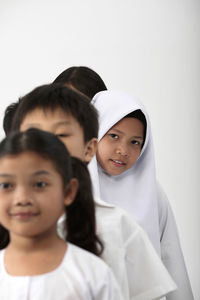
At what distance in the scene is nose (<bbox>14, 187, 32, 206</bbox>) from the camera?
60.4 inches

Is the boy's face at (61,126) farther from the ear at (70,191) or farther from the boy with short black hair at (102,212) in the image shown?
the ear at (70,191)

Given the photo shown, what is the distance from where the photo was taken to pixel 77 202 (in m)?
1.74

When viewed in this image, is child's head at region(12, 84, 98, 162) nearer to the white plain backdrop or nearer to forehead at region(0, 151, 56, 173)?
forehead at region(0, 151, 56, 173)

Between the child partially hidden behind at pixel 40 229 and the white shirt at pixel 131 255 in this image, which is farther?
the white shirt at pixel 131 255

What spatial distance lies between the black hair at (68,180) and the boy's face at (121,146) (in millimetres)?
668

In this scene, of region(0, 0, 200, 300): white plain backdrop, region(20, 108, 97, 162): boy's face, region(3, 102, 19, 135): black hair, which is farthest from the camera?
region(0, 0, 200, 300): white plain backdrop

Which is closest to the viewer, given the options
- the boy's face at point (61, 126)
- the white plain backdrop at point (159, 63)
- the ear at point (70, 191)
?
the ear at point (70, 191)

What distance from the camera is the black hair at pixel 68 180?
62.4 inches

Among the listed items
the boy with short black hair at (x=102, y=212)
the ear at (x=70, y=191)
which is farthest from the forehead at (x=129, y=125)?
the ear at (x=70, y=191)

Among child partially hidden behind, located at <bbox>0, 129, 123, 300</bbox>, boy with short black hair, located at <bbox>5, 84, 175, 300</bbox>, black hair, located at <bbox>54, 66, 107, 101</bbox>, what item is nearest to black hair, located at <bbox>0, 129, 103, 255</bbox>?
child partially hidden behind, located at <bbox>0, 129, 123, 300</bbox>

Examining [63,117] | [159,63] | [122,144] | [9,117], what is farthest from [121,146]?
[159,63]

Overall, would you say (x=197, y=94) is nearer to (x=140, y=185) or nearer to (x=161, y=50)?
(x=161, y=50)

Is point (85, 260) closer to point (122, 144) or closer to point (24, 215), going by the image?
point (24, 215)

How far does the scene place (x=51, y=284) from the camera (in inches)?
62.2
